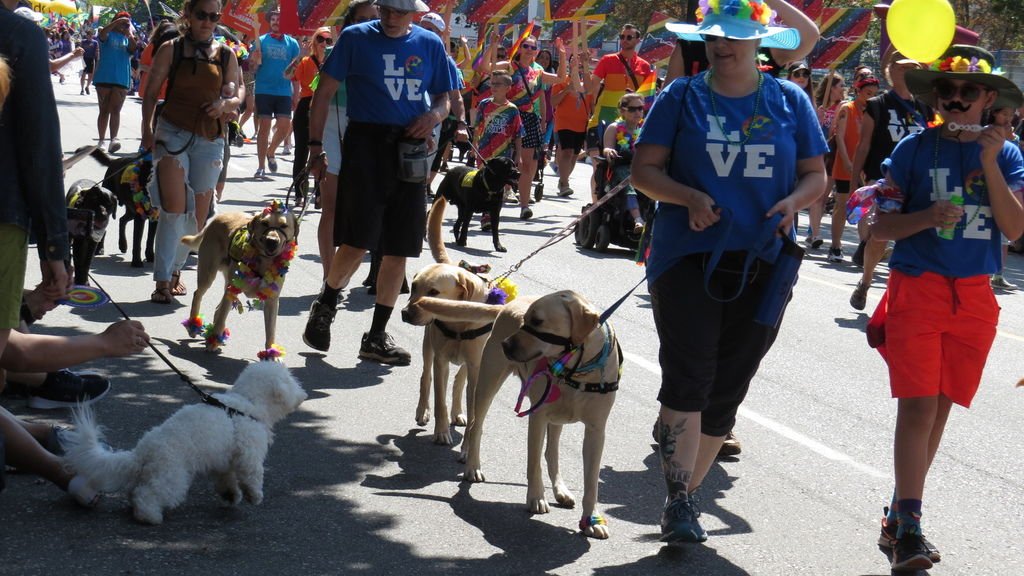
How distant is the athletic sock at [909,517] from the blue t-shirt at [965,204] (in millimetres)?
898

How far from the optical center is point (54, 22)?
59188mm

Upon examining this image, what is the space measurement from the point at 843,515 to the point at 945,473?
1.06 m

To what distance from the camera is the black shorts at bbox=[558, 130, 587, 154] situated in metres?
19.4

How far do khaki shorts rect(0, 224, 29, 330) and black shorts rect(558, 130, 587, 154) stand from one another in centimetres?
1524

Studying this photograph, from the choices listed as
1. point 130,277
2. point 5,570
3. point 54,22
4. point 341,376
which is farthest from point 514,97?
point 54,22

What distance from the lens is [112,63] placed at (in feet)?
67.8

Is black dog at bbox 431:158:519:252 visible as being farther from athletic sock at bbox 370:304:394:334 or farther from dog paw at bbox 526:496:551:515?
dog paw at bbox 526:496:551:515

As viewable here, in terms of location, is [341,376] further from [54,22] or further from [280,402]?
[54,22]

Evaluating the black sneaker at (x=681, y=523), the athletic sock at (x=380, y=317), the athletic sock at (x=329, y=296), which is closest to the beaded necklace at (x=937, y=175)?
the black sneaker at (x=681, y=523)

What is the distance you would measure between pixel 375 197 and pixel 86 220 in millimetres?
1787

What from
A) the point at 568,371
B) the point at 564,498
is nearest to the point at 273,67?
the point at 564,498

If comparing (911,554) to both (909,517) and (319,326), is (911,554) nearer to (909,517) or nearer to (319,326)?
(909,517)

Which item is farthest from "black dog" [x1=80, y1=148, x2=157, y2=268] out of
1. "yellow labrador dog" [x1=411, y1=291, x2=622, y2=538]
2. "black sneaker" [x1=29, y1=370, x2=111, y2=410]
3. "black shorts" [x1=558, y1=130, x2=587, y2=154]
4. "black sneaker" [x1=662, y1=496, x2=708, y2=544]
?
"black shorts" [x1=558, y1=130, x2=587, y2=154]

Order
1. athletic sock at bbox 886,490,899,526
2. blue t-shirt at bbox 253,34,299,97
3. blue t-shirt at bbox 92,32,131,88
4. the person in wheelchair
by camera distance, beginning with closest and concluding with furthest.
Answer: athletic sock at bbox 886,490,899,526 → the person in wheelchair → blue t-shirt at bbox 253,34,299,97 → blue t-shirt at bbox 92,32,131,88
